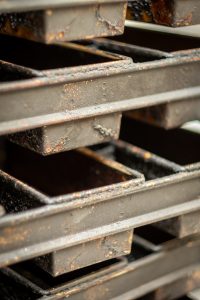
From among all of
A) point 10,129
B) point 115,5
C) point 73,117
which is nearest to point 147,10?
point 115,5

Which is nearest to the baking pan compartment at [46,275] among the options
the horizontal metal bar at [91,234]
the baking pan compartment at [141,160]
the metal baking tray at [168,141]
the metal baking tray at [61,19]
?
the horizontal metal bar at [91,234]

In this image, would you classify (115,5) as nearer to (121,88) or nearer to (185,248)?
(121,88)

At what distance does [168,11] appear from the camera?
3.76 feet

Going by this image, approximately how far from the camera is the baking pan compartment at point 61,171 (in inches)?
55.4

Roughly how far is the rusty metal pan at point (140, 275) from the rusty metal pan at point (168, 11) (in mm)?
529

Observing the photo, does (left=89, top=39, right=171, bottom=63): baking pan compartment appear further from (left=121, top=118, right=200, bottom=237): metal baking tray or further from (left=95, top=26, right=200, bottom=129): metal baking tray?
(left=121, top=118, right=200, bottom=237): metal baking tray

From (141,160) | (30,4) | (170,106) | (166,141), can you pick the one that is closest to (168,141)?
(166,141)

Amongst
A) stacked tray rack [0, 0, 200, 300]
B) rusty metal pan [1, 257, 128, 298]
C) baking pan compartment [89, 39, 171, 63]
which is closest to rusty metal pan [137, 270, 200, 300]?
stacked tray rack [0, 0, 200, 300]

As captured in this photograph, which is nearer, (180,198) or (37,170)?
(180,198)

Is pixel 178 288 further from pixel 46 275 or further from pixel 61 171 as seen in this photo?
pixel 61 171

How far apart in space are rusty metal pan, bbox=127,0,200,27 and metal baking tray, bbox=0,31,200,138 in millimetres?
81

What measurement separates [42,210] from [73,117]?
0.19 metres

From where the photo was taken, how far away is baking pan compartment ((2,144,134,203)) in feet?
4.62

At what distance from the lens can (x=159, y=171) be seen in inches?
54.7
